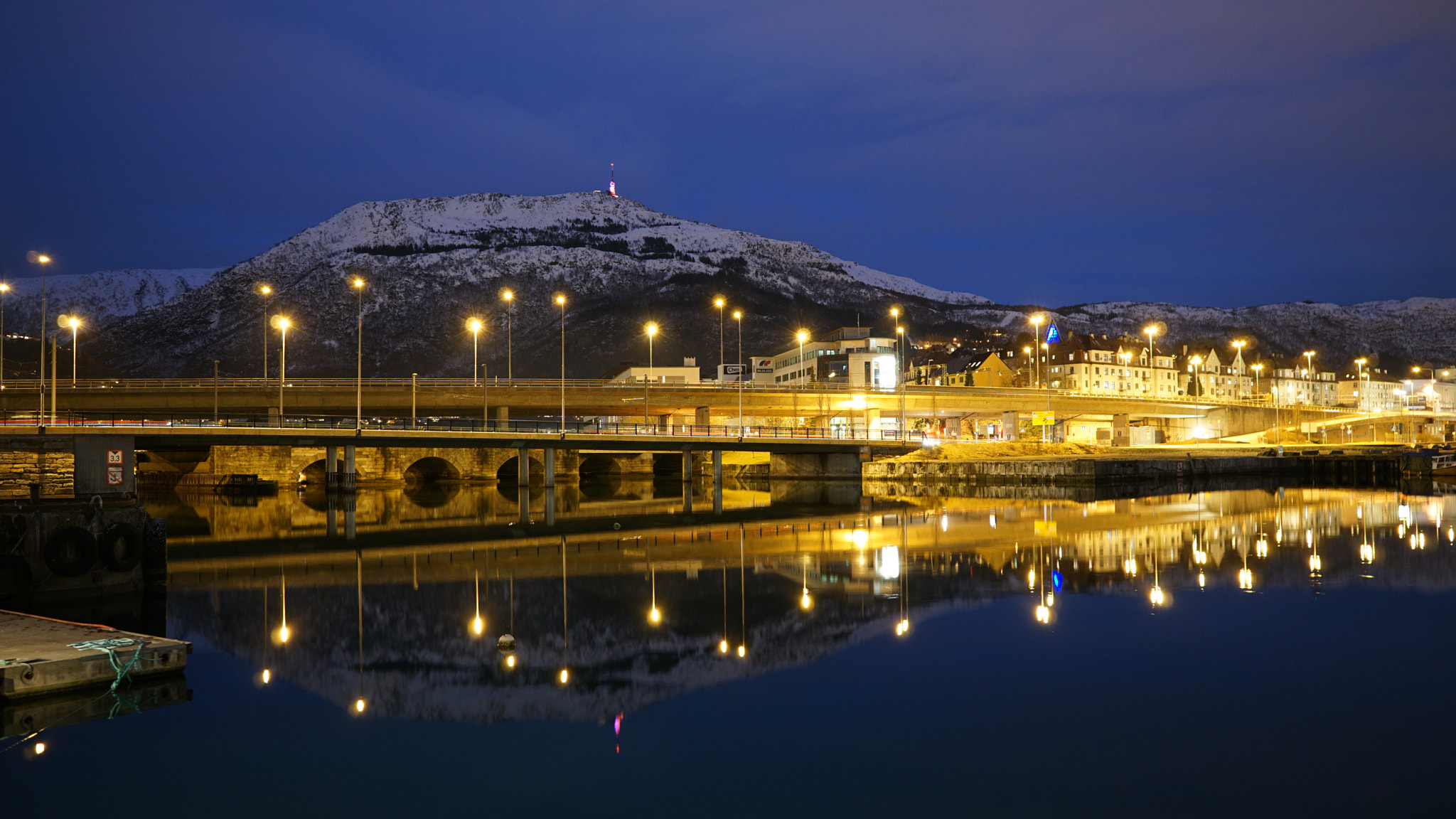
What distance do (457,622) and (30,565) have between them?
12907 millimetres

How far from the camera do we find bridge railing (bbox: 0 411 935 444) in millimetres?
57781

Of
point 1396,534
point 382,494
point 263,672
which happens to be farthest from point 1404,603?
point 382,494

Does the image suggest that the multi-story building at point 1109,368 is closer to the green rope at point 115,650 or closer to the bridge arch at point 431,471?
the bridge arch at point 431,471

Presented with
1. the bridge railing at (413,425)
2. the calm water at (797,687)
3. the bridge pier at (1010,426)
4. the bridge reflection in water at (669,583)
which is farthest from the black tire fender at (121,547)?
the bridge pier at (1010,426)

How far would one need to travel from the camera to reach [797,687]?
17562 millimetres

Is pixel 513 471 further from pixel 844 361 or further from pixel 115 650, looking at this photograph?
pixel 115 650

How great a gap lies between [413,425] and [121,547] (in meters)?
37.7

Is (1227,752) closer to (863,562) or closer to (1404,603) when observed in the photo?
(1404,603)

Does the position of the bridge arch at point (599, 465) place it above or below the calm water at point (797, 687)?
above

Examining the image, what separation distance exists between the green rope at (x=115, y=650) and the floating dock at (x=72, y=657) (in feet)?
0.04

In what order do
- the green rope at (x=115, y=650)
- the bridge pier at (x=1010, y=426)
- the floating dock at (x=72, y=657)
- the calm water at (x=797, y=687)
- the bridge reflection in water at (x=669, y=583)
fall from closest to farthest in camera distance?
1. the calm water at (x=797, y=687)
2. the floating dock at (x=72, y=657)
3. the green rope at (x=115, y=650)
4. the bridge reflection in water at (x=669, y=583)
5. the bridge pier at (x=1010, y=426)

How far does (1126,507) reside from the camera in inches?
2154

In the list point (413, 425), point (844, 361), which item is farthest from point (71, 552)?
point (844, 361)

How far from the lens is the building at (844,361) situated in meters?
148
